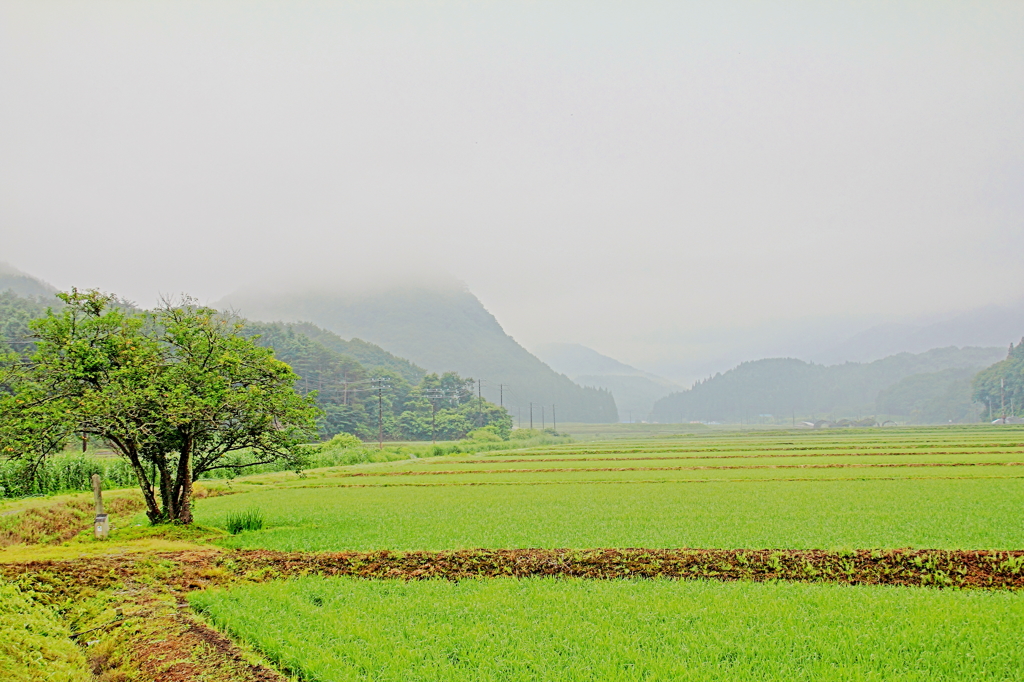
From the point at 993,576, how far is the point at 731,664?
19.9 feet

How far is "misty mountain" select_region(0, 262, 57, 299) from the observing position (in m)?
172

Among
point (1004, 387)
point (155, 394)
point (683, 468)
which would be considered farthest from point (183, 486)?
point (1004, 387)

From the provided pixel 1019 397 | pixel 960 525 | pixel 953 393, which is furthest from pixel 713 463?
pixel 953 393

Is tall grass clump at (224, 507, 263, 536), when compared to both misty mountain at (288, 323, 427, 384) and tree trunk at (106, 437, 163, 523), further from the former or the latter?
misty mountain at (288, 323, 427, 384)

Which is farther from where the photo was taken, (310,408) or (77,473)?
(77,473)

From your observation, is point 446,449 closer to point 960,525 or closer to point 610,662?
point 960,525

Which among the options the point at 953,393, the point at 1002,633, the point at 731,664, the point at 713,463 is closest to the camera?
the point at 731,664

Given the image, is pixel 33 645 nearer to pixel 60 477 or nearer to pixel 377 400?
pixel 60 477

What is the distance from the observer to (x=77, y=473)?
90.9ft

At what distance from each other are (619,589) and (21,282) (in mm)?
213505

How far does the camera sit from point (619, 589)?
10.3 metres

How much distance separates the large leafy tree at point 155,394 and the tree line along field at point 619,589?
223cm

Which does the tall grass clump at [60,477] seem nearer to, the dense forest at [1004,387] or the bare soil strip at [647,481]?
the bare soil strip at [647,481]

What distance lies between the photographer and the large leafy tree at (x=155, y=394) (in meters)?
14.1
